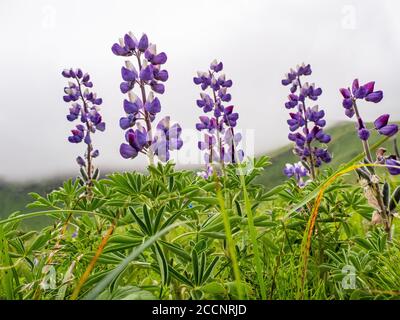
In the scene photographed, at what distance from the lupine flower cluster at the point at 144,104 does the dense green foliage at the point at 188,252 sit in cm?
21

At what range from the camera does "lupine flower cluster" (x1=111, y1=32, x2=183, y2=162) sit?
227cm

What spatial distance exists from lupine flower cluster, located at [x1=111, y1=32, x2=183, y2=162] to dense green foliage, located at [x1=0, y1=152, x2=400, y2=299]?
0.70ft

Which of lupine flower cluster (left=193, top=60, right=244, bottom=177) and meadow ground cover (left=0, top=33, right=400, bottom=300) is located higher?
lupine flower cluster (left=193, top=60, right=244, bottom=177)

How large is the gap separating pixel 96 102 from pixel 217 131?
69.5 inches

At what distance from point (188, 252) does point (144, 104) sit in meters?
0.85

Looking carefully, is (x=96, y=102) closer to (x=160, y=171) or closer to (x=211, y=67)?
(x=211, y=67)

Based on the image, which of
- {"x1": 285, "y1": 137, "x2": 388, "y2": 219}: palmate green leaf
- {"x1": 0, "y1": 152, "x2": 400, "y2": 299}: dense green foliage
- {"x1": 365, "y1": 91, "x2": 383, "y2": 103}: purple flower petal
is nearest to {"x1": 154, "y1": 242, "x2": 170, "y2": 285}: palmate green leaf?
{"x1": 0, "y1": 152, "x2": 400, "y2": 299}: dense green foliage

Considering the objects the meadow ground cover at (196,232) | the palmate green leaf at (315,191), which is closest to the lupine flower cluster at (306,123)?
the meadow ground cover at (196,232)

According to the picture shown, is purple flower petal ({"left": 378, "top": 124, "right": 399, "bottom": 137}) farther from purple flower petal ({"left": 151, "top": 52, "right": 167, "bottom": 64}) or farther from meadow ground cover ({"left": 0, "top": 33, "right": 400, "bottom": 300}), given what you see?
purple flower petal ({"left": 151, "top": 52, "right": 167, "bottom": 64})

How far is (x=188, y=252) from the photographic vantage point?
6.89 feet

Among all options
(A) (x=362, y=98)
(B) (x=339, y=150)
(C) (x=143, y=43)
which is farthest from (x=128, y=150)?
(B) (x=339, y=150)

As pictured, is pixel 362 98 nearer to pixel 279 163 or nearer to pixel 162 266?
pixel 162 266

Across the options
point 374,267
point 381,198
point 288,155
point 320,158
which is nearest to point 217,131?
point 320,158

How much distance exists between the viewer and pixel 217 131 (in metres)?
3.66
